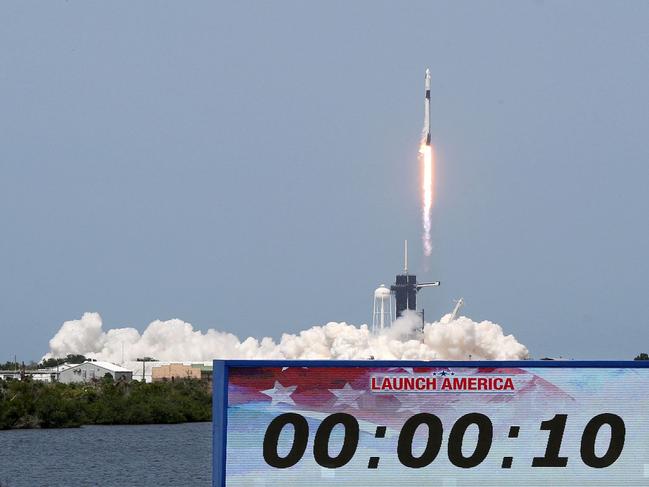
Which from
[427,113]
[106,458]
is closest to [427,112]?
[427,113]

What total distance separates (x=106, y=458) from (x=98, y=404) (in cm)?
5122

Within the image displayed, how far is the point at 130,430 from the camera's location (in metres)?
126

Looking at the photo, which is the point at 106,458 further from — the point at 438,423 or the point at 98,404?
the point at 438,423

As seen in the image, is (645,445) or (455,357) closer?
(645,445)

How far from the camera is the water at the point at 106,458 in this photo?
68875 mm

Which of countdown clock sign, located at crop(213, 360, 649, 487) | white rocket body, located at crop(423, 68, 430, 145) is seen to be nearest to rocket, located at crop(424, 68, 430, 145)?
white rocket body, located at crop(423, 68, 430, 145)

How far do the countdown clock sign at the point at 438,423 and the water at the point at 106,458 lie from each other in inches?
1285

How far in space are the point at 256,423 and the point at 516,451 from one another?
16.2 feet

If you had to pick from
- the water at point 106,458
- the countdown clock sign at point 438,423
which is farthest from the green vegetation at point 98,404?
the countdown clock sign at point 438,423

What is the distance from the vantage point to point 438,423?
2758 cm

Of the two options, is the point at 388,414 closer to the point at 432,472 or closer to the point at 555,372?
the point at 432,472

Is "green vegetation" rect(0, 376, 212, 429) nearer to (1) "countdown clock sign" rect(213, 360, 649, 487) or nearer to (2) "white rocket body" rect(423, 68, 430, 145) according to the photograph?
(2) "white rocket body" rect(423, 68, 430, 145)

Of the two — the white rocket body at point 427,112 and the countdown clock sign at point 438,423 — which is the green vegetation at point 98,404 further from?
the countdown clock sign at point 438,423

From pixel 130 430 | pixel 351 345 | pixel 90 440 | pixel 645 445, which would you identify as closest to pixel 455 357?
pixel 351 345
